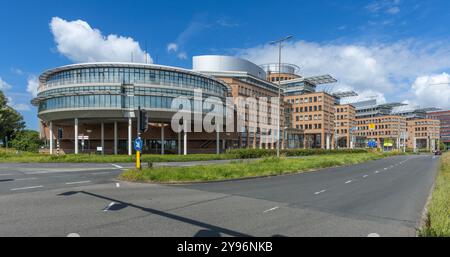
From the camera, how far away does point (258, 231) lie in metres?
5.83

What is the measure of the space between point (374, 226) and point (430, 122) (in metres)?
164

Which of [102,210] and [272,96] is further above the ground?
[272,96]

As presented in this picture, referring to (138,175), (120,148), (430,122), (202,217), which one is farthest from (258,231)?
(430,122)

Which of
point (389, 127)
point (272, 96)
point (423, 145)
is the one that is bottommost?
point (423, 145)

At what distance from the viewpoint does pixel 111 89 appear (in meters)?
43.5

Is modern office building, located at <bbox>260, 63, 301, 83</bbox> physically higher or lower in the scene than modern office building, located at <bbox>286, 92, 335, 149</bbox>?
higher

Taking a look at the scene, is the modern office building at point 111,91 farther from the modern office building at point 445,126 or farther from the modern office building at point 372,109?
the modern office building at point 445,126

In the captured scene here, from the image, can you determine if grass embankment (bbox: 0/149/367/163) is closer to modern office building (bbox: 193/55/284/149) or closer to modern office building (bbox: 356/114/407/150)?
modern office building (bbox: 193/55/284/149)

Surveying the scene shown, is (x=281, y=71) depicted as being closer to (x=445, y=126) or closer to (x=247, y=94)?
(x=247, y=94)

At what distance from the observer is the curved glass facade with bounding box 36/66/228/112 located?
42625 mm

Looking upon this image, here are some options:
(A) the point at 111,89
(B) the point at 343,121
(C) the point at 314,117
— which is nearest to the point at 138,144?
(A) the point at 111,89

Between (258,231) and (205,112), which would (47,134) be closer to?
(205,112)

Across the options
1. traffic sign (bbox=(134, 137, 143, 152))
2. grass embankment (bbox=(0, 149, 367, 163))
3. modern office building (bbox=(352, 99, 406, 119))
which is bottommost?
grass embankment (bbox=(0, 149, 367, 163))

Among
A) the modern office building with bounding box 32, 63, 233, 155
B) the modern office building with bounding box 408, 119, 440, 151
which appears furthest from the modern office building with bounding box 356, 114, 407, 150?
the modern office building with bounding box 32, 63, 233, 155
